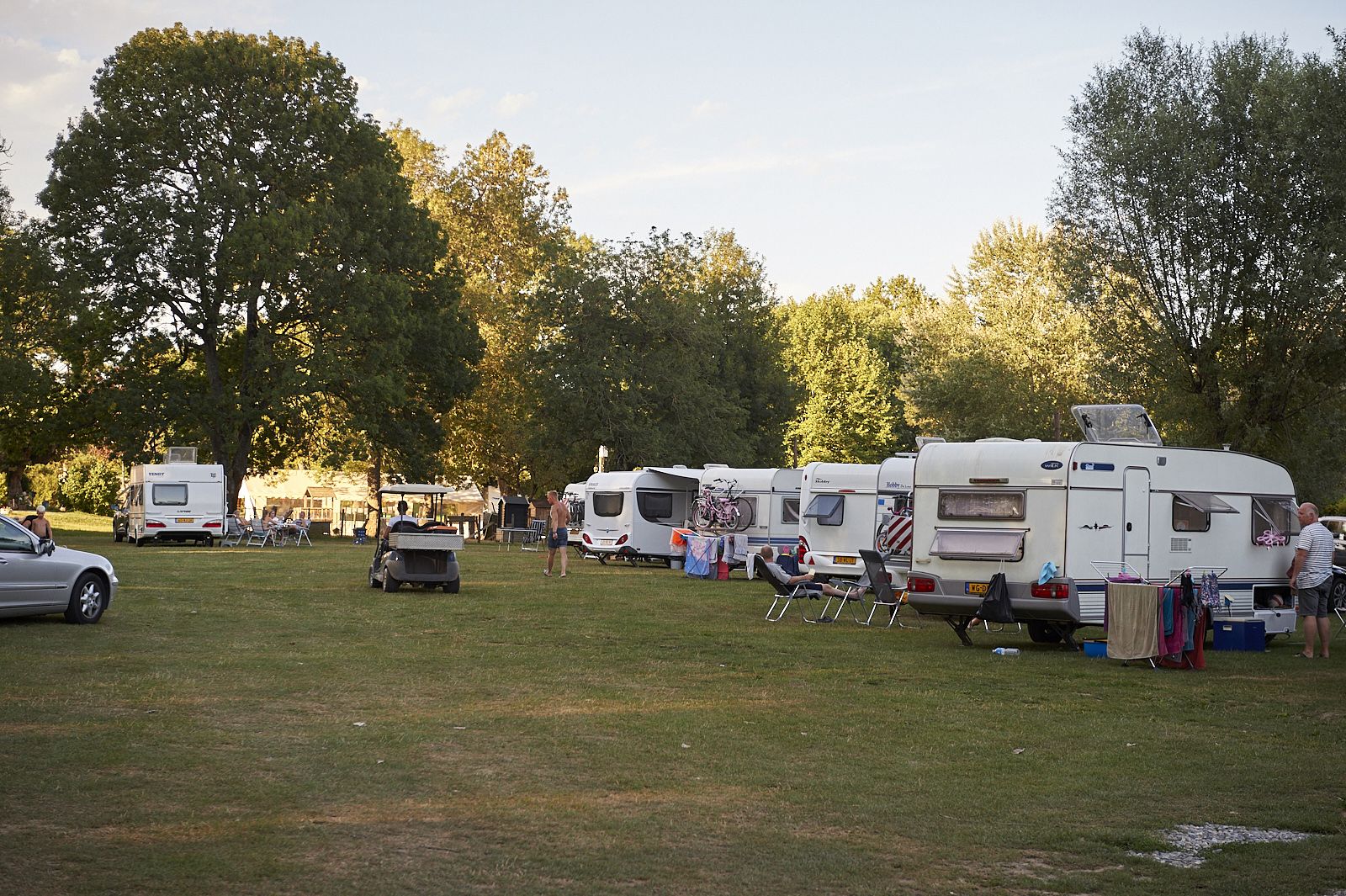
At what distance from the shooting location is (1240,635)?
17.0 meters

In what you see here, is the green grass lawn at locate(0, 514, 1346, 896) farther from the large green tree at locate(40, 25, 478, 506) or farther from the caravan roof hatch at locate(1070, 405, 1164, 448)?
the large green tree at locate(40, 25, 478, 506)

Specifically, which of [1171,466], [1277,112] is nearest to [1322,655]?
[1171,466]

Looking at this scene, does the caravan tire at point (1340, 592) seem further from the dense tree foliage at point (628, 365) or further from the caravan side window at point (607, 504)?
the dense tree foliage at point (628, 365)

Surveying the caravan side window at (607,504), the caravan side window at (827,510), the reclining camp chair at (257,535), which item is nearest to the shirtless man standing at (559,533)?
the caravan side window at (827,510)

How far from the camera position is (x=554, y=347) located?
5012cm

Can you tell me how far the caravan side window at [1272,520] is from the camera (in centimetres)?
1789

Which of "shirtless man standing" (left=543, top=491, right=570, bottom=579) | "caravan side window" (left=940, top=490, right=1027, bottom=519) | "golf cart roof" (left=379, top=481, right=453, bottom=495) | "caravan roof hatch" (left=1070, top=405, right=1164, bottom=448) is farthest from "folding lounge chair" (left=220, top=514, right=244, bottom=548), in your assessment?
"caravan side window" (left=940, top=490, right=1027, bottom=519)

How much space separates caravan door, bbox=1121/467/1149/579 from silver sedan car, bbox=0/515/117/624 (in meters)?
12.0

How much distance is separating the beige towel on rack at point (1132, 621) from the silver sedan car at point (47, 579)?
37.7 feet

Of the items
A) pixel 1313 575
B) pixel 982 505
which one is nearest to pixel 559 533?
pixel 982 505

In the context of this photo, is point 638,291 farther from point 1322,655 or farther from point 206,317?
point 1322,655

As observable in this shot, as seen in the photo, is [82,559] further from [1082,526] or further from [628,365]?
[628,365]

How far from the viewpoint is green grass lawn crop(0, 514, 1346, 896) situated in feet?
20.0

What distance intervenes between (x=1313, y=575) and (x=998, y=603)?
3566 millimetres
